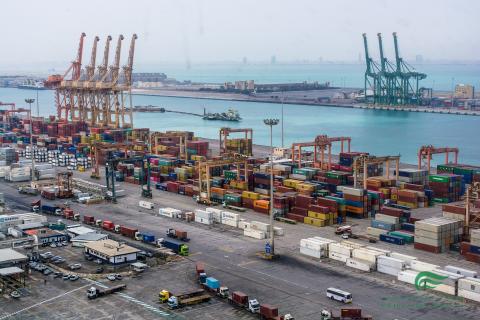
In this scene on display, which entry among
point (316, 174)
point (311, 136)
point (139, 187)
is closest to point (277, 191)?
point (316, 174)

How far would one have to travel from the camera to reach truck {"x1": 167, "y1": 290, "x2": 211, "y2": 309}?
971 inches

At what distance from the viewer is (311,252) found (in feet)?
104

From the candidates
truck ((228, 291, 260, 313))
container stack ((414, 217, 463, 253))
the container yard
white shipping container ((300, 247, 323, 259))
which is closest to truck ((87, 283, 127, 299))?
the container yard

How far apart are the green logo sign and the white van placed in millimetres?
3760

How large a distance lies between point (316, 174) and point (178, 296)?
84.7 feet

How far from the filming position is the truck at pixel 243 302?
24.1 metres

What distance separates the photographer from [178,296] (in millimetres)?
25203

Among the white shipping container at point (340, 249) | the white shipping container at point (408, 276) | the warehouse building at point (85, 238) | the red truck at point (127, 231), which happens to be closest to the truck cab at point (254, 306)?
the white shipping container at point (408, 276)

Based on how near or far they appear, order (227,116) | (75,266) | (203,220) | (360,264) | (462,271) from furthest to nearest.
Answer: (227,116) → (203,220) → (75,266) → (360,264) → (462,271)

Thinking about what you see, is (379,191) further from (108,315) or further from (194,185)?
(108,315)

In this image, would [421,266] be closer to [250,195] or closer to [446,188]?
[250,195]

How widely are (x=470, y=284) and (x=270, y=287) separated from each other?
27.5ft

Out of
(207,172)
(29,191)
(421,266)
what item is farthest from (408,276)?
(29,191)

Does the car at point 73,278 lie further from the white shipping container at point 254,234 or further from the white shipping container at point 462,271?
the white shipping container at point 462,271
